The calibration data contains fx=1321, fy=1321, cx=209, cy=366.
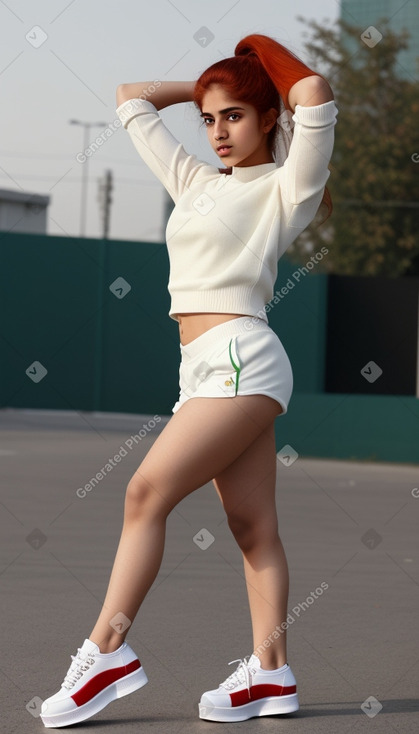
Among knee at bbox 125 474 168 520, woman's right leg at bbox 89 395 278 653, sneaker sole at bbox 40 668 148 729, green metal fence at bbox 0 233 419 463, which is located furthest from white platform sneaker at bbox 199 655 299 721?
green metal fence at bbox 0 233 419 463

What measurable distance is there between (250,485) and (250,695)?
602mm

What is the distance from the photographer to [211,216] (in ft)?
11.8

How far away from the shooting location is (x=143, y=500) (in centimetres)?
351

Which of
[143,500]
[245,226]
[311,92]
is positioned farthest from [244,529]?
[311,92]

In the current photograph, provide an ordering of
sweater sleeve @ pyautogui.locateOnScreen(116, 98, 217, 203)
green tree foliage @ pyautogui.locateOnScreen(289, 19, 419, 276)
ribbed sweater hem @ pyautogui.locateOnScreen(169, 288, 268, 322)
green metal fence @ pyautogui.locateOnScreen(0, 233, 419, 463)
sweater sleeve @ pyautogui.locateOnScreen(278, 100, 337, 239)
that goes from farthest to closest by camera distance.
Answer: green tree foliage @ pyautogui.locateOnScreen(289, 19, 419, 276) < green metal fence @ pyautogui.locateOnScreen(0, 233, 419, 463) < sweater sleeve @ pyautogui.locateOnScreen(116, 98, 217, 203) < ribbed sweater hem @ pyautogui.locateOnScreen(169, 288, 268, 322) < sweater sleeve @ pyautogui.locateOnScreen(278, 100, 337, 239)

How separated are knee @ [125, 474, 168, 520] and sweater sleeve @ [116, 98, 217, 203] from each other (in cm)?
84

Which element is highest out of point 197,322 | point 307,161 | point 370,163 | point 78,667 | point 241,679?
point 307,161

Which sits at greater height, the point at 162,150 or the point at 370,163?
the point at 162,150

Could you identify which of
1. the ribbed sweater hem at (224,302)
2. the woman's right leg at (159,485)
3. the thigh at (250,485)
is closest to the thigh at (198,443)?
the woman's right leg at (159,485)

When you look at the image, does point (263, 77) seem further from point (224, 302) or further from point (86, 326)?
point (86, 326)

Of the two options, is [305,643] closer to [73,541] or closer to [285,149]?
[285,149]

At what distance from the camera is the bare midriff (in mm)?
3576

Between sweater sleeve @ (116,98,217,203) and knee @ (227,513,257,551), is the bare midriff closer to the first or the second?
sweater sleeve @ (116,98,217,203)

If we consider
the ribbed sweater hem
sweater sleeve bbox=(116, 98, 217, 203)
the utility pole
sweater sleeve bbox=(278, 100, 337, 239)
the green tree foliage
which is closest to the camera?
sweater sleeve bbox=(278, 100, 337, 239)
